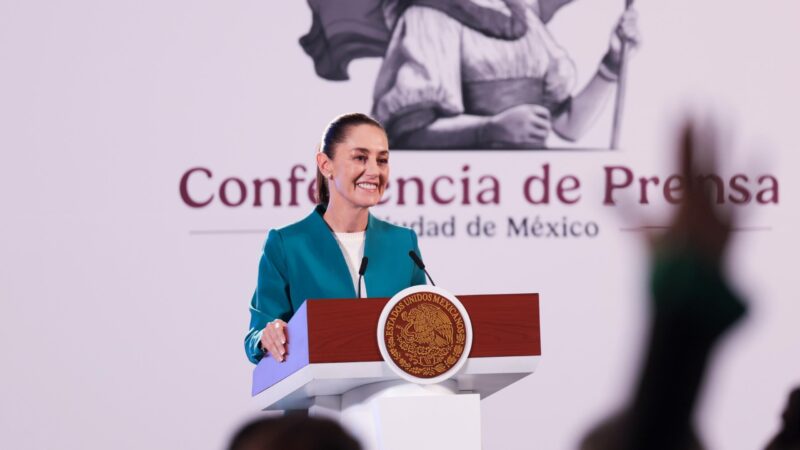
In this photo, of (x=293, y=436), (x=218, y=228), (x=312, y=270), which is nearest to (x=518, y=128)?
(x=218, y=228)

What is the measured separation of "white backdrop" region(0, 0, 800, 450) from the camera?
529 cm

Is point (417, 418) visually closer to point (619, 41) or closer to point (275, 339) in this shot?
point (275, 339)

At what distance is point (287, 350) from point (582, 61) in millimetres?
3123

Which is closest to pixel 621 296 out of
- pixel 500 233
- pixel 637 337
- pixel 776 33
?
pixel 637 337

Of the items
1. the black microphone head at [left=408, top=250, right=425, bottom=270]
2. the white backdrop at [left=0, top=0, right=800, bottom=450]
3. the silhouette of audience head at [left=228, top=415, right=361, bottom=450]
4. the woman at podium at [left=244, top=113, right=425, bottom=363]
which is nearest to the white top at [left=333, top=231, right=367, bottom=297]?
the woman at podium at [left=244, top=113, right=425, bottom=363]

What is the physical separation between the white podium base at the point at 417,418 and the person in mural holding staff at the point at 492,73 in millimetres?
2994

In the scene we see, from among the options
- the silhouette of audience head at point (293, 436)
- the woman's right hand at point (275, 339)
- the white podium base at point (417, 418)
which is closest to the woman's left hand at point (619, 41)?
the woman's right hand at point (275, 339)

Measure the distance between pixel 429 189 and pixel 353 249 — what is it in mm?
2229

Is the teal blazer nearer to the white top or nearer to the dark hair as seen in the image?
the white top

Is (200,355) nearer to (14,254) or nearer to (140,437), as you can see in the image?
(140,437)

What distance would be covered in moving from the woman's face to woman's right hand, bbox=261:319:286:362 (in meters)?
0.47

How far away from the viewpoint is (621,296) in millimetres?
5422

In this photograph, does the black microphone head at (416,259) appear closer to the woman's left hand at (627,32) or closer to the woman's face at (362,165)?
the woman's face at (362,165)

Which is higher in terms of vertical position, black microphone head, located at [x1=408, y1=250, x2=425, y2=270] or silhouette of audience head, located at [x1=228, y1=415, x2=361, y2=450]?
black microphone head, located at [x1=408, y1=250, x2=425, y2=270]
